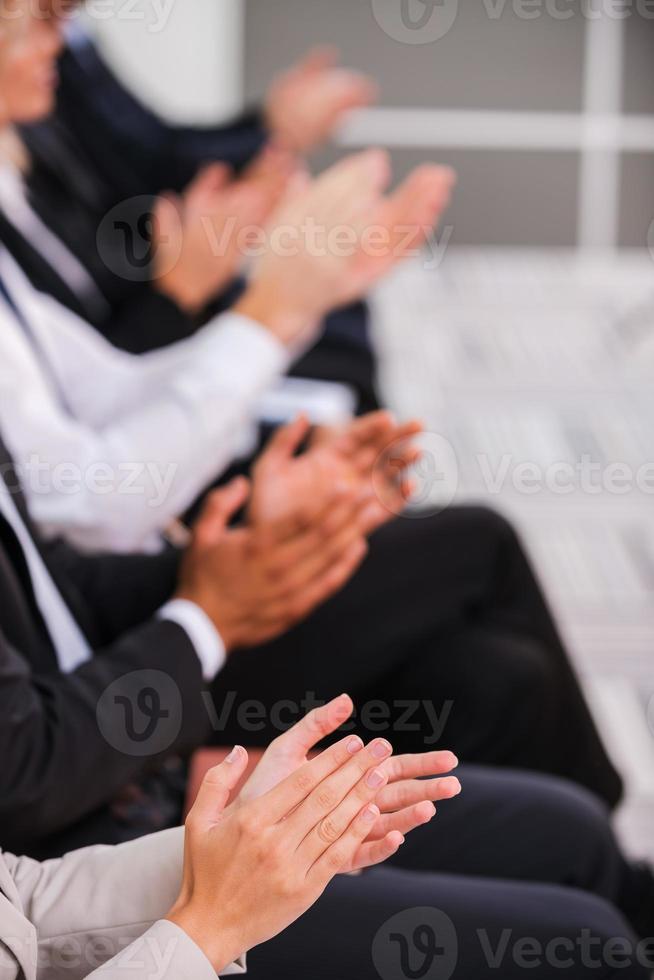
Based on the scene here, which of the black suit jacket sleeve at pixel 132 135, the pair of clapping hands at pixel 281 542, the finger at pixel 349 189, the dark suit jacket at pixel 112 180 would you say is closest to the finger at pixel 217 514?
the pair of clapping hands at pixel 281 542

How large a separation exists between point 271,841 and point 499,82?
10.9 ft

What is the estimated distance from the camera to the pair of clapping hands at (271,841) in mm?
490

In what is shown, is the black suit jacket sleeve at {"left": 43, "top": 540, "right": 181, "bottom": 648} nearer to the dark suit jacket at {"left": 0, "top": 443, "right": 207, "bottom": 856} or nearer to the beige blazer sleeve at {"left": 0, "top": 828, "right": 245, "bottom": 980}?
the dark suit jacket at {"left": 0, "top": 443, "right": 207, "bottom": 856}

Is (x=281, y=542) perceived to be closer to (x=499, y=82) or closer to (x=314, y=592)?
(x=314, y=592)

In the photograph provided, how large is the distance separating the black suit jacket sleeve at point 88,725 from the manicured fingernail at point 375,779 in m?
0.26

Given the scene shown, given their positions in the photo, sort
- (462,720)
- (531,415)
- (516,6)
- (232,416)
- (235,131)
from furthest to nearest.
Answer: (516,6) < (235,131) < (531,415) < (232,416) < (462,720)

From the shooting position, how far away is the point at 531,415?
2.27 meters

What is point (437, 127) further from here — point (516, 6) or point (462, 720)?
point (462, 720)

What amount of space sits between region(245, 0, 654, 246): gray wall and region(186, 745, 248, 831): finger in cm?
324

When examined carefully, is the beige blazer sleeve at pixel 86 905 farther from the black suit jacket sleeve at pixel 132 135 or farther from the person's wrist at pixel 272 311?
the black suit jacket sleeve at pixel 132 135

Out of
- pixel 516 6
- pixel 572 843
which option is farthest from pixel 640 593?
pixel 516 6

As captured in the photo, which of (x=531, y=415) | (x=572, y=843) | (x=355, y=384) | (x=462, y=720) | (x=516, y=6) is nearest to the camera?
(x=572, y=843)

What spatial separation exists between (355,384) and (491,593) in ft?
2.32

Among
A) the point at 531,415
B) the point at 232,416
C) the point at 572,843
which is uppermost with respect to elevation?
the point at 232,416
